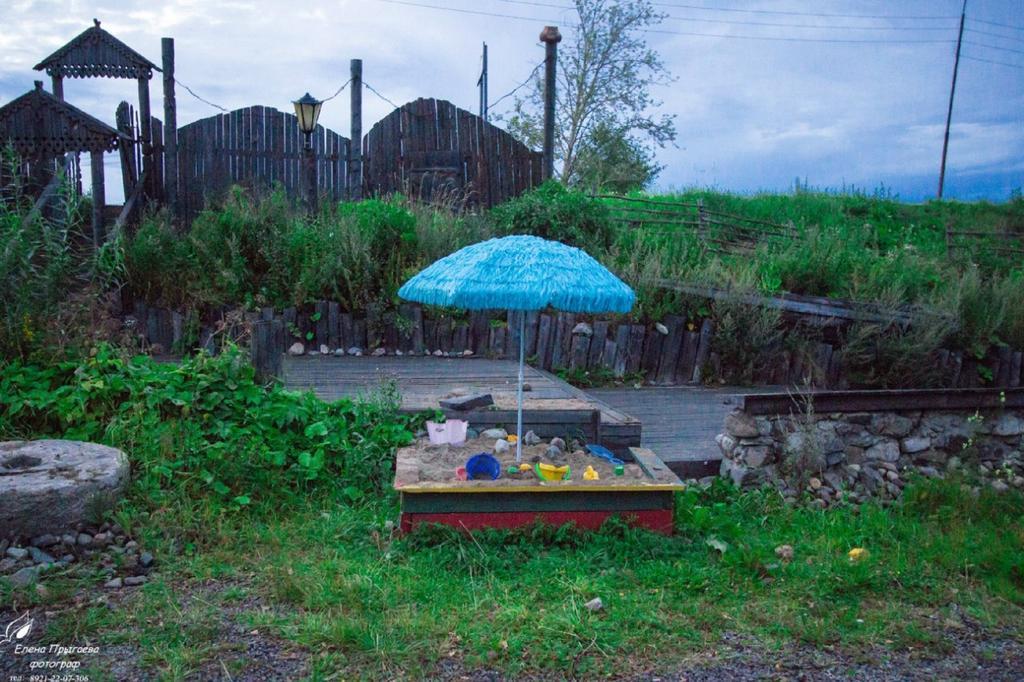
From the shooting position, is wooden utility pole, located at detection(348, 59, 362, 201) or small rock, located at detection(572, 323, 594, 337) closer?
small rock, located at detection(572, 323, 594, 337)

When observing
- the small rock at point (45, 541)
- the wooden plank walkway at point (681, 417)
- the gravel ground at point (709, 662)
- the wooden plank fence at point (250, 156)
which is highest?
the wooden plank fence at point (250, 156)

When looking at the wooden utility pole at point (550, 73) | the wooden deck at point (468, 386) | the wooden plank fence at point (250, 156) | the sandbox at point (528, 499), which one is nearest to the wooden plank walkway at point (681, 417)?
the wooden deck at point (468, 386)

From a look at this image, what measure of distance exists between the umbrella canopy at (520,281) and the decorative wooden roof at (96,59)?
966cm

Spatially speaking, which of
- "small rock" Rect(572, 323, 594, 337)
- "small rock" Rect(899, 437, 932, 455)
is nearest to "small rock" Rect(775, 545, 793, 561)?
"small rock" Rect(899, 437, 932, 455)

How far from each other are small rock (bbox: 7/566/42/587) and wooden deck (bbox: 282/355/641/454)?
240cm

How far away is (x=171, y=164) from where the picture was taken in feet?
42.5

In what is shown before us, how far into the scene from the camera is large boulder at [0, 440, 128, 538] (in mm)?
4152

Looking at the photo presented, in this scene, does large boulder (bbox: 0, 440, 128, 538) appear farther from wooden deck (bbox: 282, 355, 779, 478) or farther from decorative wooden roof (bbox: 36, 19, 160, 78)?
decorative wooden roof (bbox: 36, 19, 160, 78)

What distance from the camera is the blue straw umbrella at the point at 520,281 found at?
4.53 metres

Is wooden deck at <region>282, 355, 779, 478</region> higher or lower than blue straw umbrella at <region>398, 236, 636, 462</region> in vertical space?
lower

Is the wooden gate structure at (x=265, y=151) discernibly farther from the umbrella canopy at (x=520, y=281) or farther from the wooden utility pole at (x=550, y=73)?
the umbrella canopy at (x=520, y=281)

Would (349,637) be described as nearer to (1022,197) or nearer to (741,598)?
(741,598)

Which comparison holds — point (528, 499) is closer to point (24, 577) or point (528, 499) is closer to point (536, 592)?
point (536, 592)

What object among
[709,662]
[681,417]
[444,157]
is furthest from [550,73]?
[709,662]
